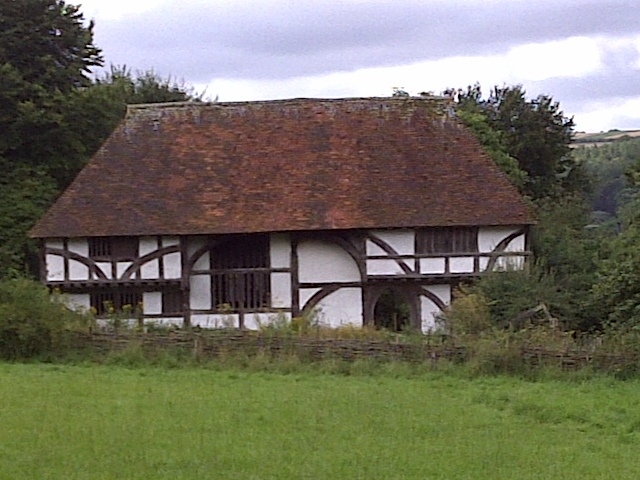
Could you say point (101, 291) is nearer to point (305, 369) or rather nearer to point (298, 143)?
point (298, 143)

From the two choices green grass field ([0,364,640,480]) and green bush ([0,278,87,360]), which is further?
green bush ([0,278,87,360])

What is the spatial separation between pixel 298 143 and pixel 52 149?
865 centimetres

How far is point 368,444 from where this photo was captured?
40.7 ft

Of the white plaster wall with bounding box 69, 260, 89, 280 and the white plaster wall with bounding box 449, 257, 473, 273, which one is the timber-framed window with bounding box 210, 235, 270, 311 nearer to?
the white plaster wall with bounding box 69, 260, 89, 280

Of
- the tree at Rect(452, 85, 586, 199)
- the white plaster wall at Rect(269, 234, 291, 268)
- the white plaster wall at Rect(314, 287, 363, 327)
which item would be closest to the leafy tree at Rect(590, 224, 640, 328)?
the white plaster wall at Rect(314, 287, 363, 327)

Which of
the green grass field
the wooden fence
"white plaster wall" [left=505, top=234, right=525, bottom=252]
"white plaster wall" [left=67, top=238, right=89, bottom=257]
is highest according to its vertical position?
"white plaster wall" [left=67, top=238, right=89, bottom=257]

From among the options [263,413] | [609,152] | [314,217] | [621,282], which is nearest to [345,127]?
[314,217]

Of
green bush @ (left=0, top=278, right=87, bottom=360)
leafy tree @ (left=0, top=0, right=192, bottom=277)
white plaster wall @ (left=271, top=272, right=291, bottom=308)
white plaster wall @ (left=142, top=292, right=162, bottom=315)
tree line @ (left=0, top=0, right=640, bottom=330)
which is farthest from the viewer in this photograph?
leafy tree @ (left=0, top=0, right=192, bottom=277)

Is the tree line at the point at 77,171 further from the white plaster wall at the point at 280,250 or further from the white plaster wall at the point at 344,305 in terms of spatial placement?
the white plaster wall at the point at 280,250

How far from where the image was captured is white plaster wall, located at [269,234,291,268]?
30.0m

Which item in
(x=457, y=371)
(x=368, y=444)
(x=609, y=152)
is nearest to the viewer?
(x=368, y=444)

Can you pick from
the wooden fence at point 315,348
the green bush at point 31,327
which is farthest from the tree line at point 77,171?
the green bush at point 31,327

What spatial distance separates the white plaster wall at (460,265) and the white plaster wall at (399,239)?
1115mm

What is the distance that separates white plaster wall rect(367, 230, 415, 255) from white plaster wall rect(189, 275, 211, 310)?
457 centimetres
